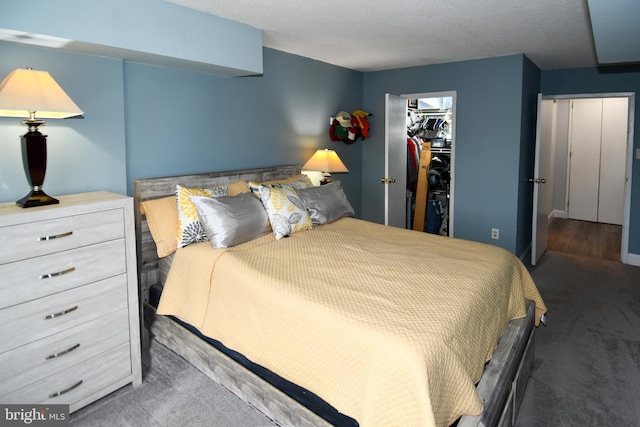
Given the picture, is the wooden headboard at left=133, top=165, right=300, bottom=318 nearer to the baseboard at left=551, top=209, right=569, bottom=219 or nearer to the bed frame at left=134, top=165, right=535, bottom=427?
the bed frame at left=134, top=165, right=535, bottom=427

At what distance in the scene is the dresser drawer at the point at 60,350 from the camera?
1934 millimetres

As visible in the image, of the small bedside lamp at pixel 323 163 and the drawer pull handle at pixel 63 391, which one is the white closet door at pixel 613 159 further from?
the drawer pull handle at pixel 63 391

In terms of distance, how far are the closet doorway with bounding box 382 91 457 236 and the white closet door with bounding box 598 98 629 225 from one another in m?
2.73

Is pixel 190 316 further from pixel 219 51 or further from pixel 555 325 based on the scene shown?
pixel 555 325

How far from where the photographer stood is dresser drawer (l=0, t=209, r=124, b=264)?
6.20 ft

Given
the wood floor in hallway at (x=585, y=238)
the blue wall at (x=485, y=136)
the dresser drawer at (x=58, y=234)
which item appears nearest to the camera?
the dresser drawer at (x=58, y=234)

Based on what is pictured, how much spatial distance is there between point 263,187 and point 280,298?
1.21m

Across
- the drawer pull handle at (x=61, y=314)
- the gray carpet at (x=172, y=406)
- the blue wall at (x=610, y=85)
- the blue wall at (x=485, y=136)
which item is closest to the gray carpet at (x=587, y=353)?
the blue wall at (x=610, y=85)

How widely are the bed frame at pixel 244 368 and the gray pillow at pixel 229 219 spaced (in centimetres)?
46

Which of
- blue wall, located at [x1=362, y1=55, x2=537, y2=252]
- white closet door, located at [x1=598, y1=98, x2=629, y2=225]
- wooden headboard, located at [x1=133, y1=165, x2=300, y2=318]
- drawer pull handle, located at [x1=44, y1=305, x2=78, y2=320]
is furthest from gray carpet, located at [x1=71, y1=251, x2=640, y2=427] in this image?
white closet door, located at [x1=598, y1=98, x2=629, y2=225]

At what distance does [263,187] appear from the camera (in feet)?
10.1

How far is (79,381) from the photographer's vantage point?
220cm

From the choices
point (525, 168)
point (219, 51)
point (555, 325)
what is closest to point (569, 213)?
point (525, 168)

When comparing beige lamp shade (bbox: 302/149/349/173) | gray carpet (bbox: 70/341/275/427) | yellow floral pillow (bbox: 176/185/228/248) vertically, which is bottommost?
gray carpet (bbox: 70/341/275/427)
